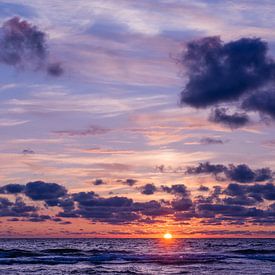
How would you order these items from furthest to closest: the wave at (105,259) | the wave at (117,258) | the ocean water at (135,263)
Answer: the wave at (105,259), the wave at (117,258), the ocean water at (135,263)

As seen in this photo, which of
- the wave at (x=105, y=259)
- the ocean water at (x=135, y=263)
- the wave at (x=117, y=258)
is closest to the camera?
the ocean water at (x=135, y=263)

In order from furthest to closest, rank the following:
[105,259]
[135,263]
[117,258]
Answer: [117,258]
[105,259]
[135,263]

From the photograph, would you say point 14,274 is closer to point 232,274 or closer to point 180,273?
point 180,273

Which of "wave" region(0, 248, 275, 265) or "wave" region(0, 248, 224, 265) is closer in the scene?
"wave" region(0, 248, 275, 265)

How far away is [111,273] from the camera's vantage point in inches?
2554

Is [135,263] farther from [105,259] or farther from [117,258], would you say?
[117,258]

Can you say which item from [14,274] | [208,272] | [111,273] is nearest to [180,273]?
[208,272]

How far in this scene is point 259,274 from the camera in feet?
209

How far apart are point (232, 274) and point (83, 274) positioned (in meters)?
16.7

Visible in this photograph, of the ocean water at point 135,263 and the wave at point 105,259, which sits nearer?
the ocean water at point 135,263

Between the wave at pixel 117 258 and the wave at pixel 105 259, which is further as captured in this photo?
the wave at pixel 105 259

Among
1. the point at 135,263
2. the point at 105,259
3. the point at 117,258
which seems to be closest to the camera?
the point at 135,263

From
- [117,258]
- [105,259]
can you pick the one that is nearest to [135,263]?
[105,259]

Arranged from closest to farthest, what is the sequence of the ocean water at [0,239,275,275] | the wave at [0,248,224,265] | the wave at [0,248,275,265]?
the ocean water at [0,239,275,275]
the wave at [0,248,275,265]
the wave at [0,248,224,265]
